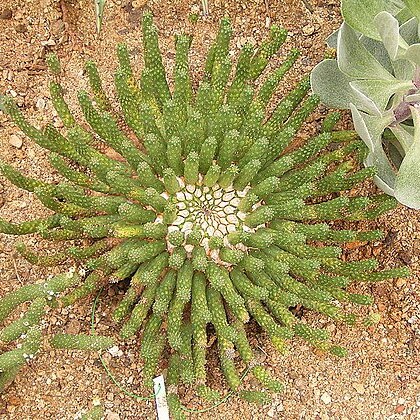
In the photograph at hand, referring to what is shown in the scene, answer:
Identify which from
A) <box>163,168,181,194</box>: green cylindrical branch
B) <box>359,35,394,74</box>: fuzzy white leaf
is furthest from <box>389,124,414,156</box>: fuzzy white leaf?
<box>163,168,181,194</box>: green cylindrical branch

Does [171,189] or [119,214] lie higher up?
[171,189]

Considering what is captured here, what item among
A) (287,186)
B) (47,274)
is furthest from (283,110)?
(47,274)

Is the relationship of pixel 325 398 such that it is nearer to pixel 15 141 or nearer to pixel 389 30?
pixel 389 30

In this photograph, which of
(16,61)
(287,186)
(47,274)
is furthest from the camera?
(16,61)

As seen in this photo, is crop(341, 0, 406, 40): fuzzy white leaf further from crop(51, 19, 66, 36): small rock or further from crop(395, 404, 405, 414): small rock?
crop(395, 404, 405, 414): small rock

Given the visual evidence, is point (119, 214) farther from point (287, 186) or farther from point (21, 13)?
point (21, 13)

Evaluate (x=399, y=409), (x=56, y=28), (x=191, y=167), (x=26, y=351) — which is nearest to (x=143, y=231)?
(x=191, y=167)

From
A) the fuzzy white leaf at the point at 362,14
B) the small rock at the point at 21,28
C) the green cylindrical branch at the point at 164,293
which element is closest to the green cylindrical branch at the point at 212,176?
the green cylindrical branch at the point at 164,293
